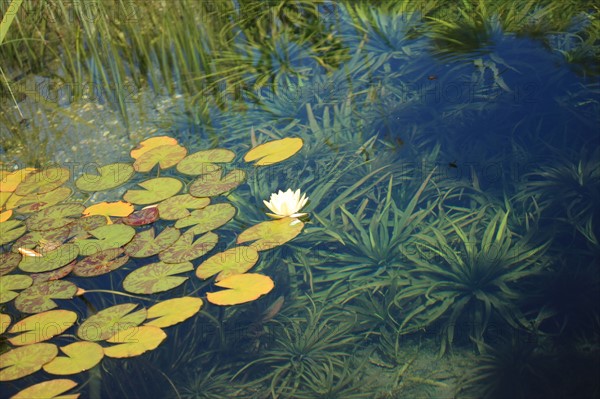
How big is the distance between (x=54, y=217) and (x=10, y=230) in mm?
156

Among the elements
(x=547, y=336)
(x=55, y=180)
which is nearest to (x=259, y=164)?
(x=55, y=180)

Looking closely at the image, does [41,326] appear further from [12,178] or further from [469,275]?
[469,275]

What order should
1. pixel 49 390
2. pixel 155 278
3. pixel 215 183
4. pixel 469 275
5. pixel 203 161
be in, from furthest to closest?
pixel 203 161 → pixel 215 183 → pixel 155 278 → pixel 469 275 → pixel 49 390

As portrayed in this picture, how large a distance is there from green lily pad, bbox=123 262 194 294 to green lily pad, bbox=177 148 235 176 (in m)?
0.49

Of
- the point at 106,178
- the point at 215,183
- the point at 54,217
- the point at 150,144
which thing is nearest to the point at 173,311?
the point at 215,183

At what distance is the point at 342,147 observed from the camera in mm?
2631

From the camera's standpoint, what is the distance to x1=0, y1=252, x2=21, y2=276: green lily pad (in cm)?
233

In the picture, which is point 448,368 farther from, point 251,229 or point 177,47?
point 177,47

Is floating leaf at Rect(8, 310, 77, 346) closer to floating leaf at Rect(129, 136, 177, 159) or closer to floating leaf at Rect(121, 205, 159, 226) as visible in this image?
floating leaf at Rect(121, 205, 159, 226)

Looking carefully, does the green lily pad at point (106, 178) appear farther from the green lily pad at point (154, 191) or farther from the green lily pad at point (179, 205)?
the green lily pad at point (179, 205)

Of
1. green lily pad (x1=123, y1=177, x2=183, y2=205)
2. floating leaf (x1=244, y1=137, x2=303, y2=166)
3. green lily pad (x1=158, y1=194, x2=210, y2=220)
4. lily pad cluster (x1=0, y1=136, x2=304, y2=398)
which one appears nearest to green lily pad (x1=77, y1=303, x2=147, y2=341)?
lily pad cluster (x1=0, y1=136, x2=304, y2=398)

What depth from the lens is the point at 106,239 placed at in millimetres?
2363

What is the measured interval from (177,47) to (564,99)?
1716 millimetres

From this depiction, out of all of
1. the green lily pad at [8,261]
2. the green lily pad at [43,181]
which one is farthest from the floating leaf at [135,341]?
the green lily pad at [43,181]
